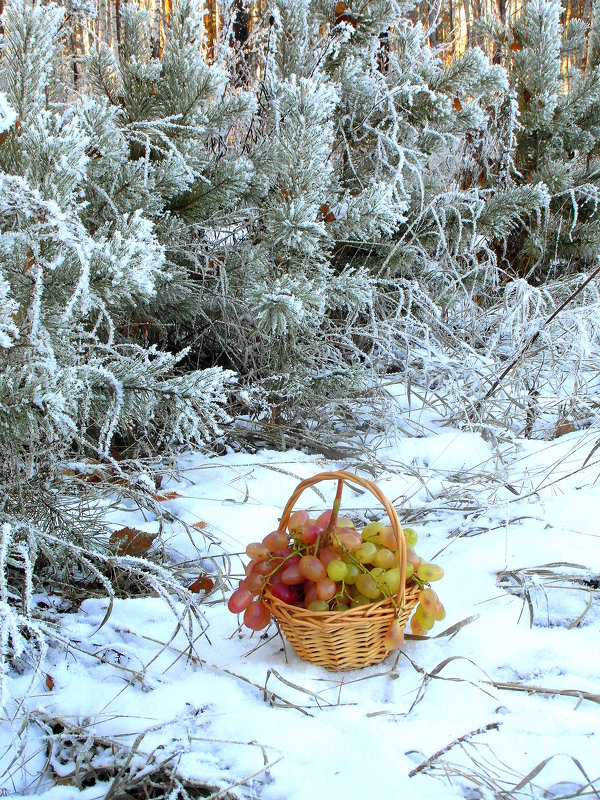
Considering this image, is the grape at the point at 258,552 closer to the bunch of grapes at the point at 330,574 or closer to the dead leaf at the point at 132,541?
the bunch of grapes at the point at 330,574

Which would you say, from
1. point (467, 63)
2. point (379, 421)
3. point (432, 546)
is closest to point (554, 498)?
point (432, 546)

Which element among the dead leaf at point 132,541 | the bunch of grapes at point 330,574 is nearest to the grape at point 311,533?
the bunch of grapes at point 330,574

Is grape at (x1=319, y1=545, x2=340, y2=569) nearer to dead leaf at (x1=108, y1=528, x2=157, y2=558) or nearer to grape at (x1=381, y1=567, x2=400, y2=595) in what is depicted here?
grape at (x1=381, y1=567, x2=400, y2=595)

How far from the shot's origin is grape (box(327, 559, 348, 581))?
101cm

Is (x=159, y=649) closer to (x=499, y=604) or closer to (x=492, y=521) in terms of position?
(x=499, y=604)

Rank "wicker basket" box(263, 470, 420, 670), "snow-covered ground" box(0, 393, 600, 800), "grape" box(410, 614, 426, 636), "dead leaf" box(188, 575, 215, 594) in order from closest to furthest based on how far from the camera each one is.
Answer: "snow-covered ground" box(0, 393, 600, 800), "wicker basket" box(263, 470, 420, 670), "grape" box(410, 614, 426, 636), "dead leaf" box(188, 575, 215, 594)

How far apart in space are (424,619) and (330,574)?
19 cm

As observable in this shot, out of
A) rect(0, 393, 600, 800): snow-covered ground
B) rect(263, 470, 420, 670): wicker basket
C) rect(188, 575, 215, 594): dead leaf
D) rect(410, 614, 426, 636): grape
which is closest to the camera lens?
rect(0, 393, 600, 800): snow-covered ground

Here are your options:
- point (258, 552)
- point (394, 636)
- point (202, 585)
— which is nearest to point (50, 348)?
point (258, 552)

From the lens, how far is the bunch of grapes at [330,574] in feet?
3.37

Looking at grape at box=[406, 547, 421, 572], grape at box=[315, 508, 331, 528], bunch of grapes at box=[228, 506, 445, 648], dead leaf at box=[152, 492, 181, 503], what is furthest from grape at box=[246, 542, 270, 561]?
dead leaf at box=[152, 492, 181, 503]

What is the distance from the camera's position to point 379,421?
210 centimetres

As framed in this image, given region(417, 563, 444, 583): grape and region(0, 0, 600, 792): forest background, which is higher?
region(0, 0, 600, 792): forest background

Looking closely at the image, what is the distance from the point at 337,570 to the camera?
39.9 inches
